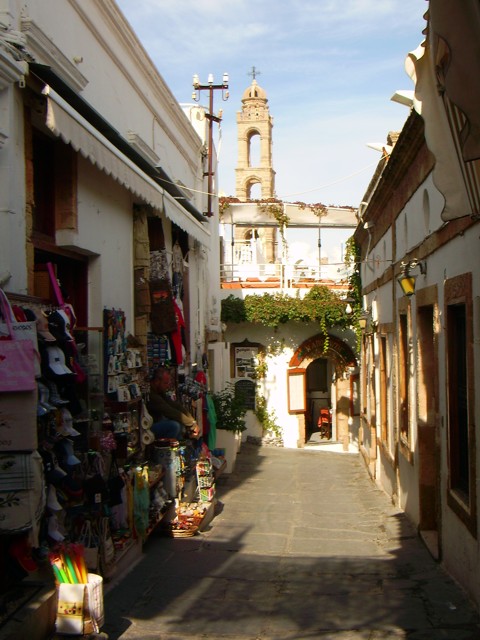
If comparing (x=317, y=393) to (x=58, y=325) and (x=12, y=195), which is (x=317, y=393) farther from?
(x=12, y=195)

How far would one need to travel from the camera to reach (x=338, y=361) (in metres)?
19.7

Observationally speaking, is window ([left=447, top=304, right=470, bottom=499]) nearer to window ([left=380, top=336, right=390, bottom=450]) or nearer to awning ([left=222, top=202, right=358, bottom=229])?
window ([left=380, top=336, right=390, bottom=450])

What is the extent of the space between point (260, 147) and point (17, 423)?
41070 mm

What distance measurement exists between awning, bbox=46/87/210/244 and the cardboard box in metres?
1.87

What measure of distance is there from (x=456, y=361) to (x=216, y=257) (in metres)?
10.8

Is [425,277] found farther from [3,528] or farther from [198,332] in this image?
[198,332]

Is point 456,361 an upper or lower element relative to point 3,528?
upper

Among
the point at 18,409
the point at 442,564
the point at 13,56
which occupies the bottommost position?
the point at 442,564

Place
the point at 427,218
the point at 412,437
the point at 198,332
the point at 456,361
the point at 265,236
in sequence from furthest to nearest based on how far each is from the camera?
the point at 265,236
the point at 198,332
the point at 412,437
the point at 427,218
the point at 456,361

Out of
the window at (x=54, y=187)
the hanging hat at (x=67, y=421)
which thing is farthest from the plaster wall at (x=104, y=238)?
the hanging hat at (x=67, y=421)

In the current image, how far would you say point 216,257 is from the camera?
672 inches

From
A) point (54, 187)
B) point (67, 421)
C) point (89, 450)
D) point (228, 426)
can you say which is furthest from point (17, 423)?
point (228, 426)

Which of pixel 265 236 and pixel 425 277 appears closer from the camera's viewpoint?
pixel 425 277

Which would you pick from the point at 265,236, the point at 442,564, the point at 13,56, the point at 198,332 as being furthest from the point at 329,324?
the point at 265,236
